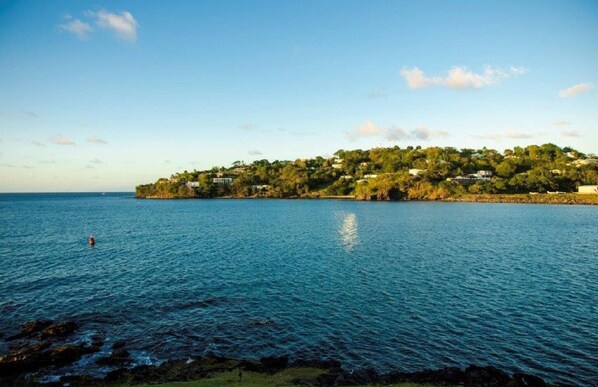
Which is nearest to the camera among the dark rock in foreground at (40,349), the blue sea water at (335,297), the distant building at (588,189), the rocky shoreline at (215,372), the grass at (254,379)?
the grass at (254,379)

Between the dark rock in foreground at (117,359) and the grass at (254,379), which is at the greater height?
the grass at (254,379)

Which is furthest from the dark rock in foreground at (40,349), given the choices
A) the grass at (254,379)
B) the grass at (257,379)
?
the grass at (254,379)

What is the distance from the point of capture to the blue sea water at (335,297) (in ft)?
77.3

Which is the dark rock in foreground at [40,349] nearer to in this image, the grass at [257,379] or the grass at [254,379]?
the grass at [257,379]

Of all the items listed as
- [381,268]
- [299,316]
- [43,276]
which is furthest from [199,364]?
[43,276]

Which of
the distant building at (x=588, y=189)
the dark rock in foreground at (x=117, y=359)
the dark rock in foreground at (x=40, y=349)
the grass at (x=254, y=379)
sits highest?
the distant building at (x=588, y=189)

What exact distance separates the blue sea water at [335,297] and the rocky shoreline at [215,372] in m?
1.44

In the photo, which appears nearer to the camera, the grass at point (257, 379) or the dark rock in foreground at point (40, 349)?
the grass at point (257, 379)

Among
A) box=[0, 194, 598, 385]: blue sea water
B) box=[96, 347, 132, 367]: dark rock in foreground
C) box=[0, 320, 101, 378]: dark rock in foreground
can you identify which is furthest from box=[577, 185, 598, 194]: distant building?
box=[0, 320, 101, 378]: dark rock in foreground

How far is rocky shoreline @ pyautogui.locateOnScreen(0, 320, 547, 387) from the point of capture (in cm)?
1862

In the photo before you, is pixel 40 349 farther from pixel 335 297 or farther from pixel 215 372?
pixel 335 297

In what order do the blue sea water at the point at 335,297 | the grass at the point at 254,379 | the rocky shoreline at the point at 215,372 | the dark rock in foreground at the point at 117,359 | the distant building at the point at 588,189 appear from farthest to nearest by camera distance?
the distant building at the point at 588,189 < the blue sea water at the point at 335,297 < the dark rock in foreground at the point at 117,359 < the rocky shoreline at the point at 215,372 < the grass at the point at 254,379

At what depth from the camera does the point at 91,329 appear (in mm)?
27906

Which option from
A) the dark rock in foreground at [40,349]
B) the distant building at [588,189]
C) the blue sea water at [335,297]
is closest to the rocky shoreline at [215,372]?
the dark rock in foreground at [40,349]
